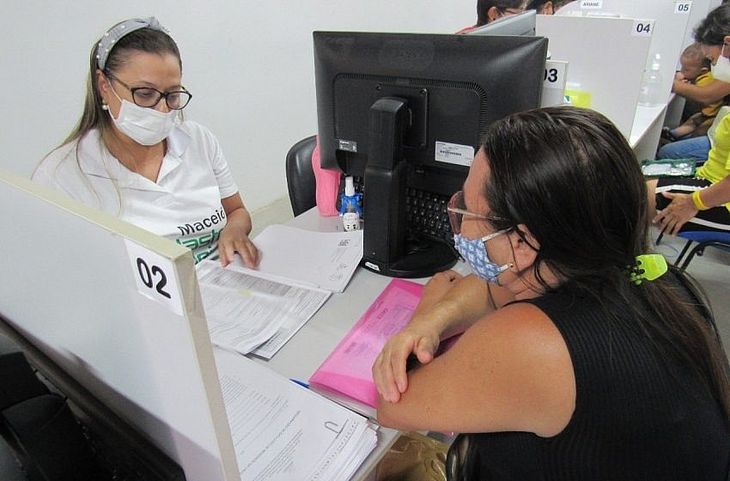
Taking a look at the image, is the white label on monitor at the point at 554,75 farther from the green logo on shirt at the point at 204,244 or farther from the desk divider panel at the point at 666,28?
the desk divider panel at the point at 666,28

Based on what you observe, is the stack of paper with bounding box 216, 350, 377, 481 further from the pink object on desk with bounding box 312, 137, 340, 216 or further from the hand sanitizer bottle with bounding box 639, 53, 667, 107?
the hand sanitizer bottle with bounding box 639, 53, 667, 107

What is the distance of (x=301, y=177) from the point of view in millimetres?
1681

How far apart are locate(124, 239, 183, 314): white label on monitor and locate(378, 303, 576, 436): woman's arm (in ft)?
1.42

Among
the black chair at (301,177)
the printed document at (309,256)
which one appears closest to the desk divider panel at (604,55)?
the black chair at (301,177)

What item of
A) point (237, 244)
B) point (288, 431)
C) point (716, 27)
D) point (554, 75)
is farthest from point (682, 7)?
point (288, 431)

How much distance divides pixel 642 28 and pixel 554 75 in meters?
1.05

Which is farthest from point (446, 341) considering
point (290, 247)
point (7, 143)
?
point (7, 143)

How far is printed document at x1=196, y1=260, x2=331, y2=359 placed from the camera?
954 mm

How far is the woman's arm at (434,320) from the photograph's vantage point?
79 cm

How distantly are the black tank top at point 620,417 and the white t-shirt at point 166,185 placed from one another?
39.6 inches

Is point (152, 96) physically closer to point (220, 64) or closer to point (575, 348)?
point (575, 348)

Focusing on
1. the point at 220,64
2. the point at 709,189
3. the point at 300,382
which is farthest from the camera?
the point at 220,64

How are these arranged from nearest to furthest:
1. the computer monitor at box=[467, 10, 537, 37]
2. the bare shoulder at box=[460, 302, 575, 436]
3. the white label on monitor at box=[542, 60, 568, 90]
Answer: the bare shoulder at box=[460, 302, 575, 436]
the white label on monitor at box=[542, 60, 568, 90]
the computer monitor at box=[467, 10, 537, 37]

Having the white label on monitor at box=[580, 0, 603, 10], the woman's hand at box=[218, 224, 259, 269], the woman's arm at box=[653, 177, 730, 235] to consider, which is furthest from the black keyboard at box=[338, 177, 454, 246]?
the white label on monitor at box=[580, 0, 603, 10]
